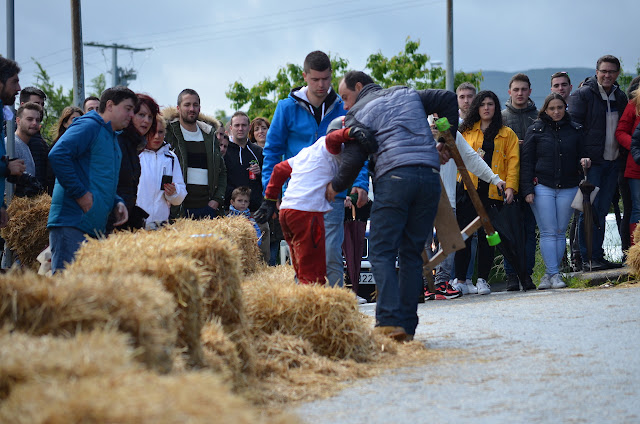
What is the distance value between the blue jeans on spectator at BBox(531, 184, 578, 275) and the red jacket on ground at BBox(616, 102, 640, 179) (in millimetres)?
926

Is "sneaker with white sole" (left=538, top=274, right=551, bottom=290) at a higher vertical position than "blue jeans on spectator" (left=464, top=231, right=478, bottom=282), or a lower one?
lower

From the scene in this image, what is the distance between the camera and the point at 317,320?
6512 millimetres

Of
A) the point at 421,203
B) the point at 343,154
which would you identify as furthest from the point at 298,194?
the point at 421,203

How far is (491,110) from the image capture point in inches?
464

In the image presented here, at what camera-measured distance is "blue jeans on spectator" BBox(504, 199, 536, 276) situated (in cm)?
1202

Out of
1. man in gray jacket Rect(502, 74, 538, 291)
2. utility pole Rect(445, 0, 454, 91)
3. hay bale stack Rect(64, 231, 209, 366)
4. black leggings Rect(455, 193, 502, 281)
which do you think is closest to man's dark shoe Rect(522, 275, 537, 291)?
man in gray jacket Rect(502, 74, 538, 291)

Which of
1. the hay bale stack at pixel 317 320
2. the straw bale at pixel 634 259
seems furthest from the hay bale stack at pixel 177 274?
the straw bale at pixel 634 259

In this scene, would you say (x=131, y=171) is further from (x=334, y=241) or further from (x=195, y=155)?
(x=195, y=155)

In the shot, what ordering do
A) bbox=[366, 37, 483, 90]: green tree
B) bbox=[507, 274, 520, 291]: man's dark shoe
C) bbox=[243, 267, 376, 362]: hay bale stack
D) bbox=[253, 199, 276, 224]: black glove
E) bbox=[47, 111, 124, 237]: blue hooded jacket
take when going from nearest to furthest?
bbox=[243, 267, 376, 362]: hay bale stack < bbox=[47, 111, 124, 237]: blue hooded jacket < bbox=[253, 199, 276, 224]: black glove < bbox=[507, 274, 520, 291]: man's dark shoe < bbox=[366, 37, 483, 90]: green tree

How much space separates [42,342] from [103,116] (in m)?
4.48

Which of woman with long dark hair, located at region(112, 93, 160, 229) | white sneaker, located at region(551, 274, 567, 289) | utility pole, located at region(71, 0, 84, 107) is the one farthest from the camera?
utility pole, located at region(71, 0, 84, 107)

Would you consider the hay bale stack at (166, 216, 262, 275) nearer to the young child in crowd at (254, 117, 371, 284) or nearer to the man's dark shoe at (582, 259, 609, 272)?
the young child in crowd at (254, 117, 371, 284)

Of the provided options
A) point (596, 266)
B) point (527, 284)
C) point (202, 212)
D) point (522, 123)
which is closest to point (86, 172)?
point (202, 212)

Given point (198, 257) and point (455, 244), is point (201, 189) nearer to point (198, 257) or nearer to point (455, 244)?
point (455, 244)
